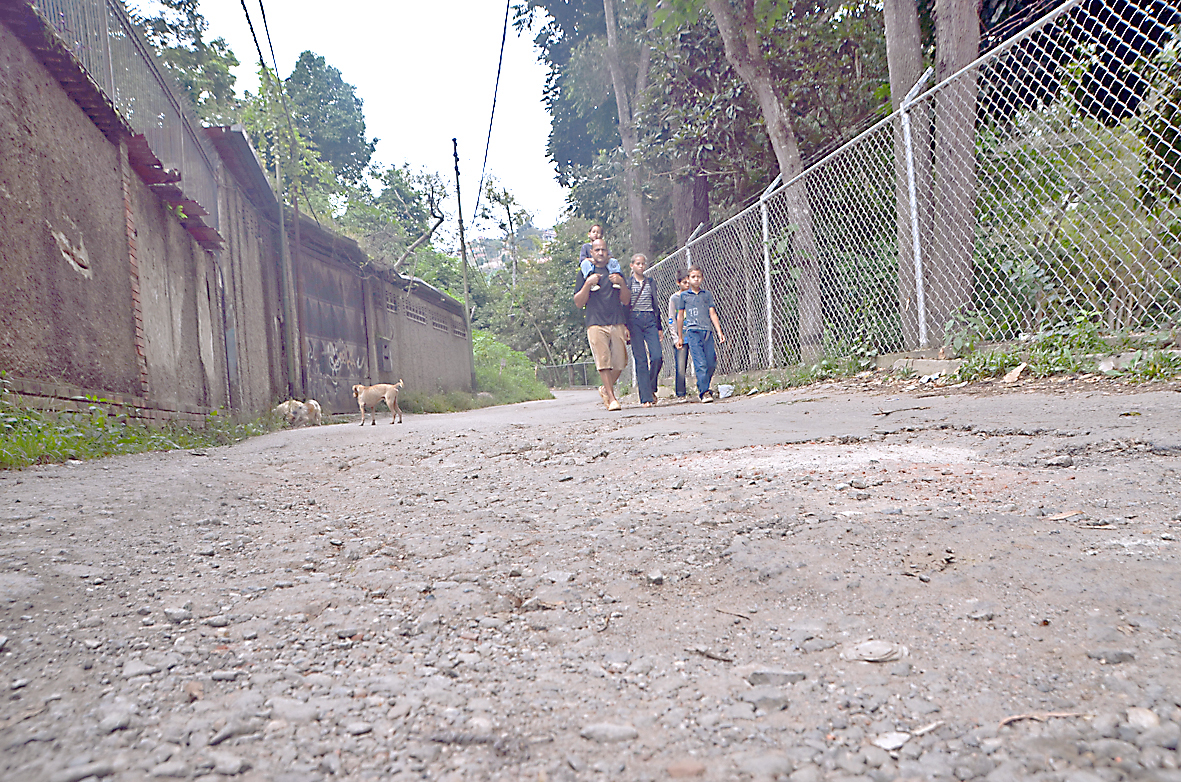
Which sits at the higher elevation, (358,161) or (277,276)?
(358,161)

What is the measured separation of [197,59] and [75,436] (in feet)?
60.2

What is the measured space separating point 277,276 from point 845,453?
10.2 metres

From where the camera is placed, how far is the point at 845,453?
114 inches

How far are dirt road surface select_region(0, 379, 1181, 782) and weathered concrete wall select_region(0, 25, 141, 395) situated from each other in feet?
6.21

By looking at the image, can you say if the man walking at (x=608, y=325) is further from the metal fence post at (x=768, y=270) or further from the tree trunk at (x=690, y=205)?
the tree trunk at (x=690, y=205)

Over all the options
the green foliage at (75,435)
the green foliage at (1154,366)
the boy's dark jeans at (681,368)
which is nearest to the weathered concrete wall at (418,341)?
the boy's dark jeans at (681,368)

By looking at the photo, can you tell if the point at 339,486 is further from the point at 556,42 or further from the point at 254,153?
the point at 556,42

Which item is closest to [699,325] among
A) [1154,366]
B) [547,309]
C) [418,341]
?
[1154,366]

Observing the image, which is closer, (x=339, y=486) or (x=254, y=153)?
(x=339, y=486)

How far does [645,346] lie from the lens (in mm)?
7863

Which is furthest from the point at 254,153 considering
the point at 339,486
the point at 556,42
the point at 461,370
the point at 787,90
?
the point at 461,370

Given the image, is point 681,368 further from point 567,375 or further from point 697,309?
point 567,375

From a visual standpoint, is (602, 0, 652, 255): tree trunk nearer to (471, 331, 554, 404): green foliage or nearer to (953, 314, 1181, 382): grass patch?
(471, 331, 554, 404): green foliage

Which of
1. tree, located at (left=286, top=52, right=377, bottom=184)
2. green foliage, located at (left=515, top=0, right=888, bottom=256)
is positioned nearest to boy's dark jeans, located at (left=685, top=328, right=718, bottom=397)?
green foliage, located at (left=515, top=0, right=888, bottom=256)
